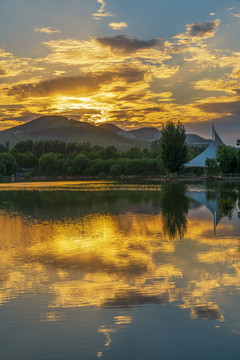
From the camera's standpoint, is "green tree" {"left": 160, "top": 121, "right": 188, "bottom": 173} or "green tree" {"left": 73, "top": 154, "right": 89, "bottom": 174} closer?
"green tree" {"left": 160, "top": 121, "right": 188, "bottom": 173}

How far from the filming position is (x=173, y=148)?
84.4 m

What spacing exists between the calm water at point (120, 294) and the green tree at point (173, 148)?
6807 cm

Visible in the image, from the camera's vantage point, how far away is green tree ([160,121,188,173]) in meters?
84.2

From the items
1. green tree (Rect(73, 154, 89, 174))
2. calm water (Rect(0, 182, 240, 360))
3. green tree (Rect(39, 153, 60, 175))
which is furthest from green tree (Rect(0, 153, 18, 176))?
calm water (Rect(0, 182, 240, 360))

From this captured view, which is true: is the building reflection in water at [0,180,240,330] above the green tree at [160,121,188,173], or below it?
below

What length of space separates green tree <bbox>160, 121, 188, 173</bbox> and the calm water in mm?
68069

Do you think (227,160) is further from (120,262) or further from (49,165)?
(49,165)

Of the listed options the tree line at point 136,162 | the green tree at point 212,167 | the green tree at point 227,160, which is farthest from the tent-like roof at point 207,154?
the green tree at point 212,167

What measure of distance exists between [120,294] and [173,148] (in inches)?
3044

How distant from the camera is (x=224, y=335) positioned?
6.44 m

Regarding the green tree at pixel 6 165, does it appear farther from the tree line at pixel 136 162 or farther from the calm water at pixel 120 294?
the calm water at pixel 120 294

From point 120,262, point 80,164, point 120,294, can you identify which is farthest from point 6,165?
point 120,294

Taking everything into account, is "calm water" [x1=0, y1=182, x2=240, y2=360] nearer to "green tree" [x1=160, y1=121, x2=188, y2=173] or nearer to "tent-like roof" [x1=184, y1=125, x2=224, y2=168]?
"green tree" [x1=160, y1=121, x2=188, y2=173]

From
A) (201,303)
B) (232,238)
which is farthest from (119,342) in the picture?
(232,238)
